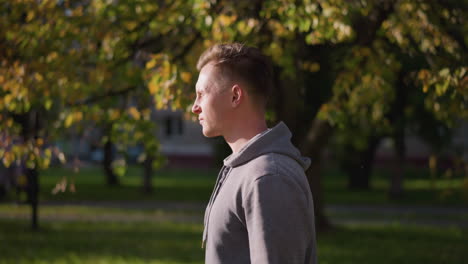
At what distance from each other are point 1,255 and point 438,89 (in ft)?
25.3

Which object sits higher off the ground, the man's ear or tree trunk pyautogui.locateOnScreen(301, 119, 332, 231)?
the man's ear

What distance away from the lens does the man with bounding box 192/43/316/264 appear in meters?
2.09

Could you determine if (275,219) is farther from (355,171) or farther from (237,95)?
(355,171)

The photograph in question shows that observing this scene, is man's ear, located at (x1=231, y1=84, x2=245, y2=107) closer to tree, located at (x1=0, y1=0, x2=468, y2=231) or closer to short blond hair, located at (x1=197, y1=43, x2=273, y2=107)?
short blond hair, located at (x1=197, y1=43, x2=273, y2=107)

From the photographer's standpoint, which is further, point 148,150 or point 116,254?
point 116,254

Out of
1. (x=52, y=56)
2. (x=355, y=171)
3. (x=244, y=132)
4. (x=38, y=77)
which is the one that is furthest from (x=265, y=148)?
(x=355, y=171)

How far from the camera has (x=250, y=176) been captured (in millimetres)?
2168

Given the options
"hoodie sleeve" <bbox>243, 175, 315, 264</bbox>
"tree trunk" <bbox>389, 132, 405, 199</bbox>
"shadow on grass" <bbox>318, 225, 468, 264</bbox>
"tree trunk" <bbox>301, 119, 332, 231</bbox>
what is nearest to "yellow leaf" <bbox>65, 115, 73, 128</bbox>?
"shadow on grass" <bbox>318, 225, 468, 264</bbox>

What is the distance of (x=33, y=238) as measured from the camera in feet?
41.8

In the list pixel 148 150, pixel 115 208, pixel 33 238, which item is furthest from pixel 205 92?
pixel 115 208

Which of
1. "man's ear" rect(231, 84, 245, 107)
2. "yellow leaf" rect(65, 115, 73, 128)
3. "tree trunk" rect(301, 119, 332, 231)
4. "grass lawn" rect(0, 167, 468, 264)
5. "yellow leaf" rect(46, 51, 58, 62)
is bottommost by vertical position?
"grass lawn" rect(0, 167, 468, 264)

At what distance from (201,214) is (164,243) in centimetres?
617

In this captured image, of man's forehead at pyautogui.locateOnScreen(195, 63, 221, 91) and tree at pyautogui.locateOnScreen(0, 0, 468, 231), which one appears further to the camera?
tree at pyautogui.locateOnScreen(0, 0, 468, 231)

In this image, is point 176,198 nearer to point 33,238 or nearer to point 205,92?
point 33,238
